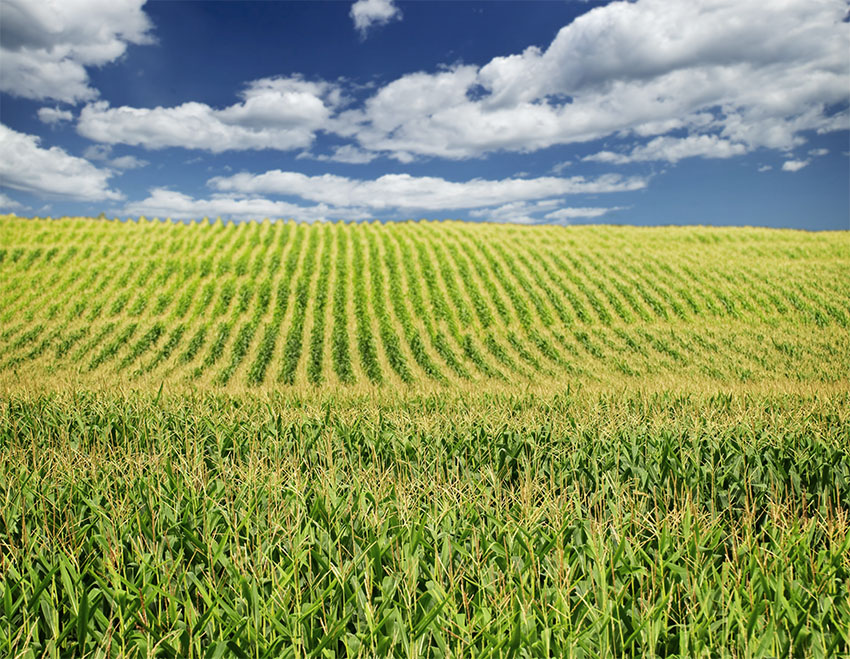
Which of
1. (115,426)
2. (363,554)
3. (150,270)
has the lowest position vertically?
(115,426)

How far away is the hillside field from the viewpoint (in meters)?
3.45

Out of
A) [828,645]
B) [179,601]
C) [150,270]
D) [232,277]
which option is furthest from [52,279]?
[828,645]

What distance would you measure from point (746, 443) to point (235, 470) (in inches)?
266

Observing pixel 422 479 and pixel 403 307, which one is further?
pixel 403 307

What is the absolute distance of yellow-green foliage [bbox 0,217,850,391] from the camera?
18422mm

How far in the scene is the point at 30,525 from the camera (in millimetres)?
4977

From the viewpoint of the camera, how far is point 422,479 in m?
5.88

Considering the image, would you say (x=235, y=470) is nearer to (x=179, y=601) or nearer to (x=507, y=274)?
(x=179, y=601)

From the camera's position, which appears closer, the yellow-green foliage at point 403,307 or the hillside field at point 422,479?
the hillside field at point 422,479

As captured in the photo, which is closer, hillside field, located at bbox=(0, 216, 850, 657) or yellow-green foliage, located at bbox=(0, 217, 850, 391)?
hillside field, located at bbox=(0, 216, 850, 657)

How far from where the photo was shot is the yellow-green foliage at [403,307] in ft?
60.4

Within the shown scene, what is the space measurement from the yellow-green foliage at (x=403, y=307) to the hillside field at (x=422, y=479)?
190 millimetres

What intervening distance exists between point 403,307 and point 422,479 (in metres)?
18.5

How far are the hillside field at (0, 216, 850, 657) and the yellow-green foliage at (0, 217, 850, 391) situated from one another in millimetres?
190
